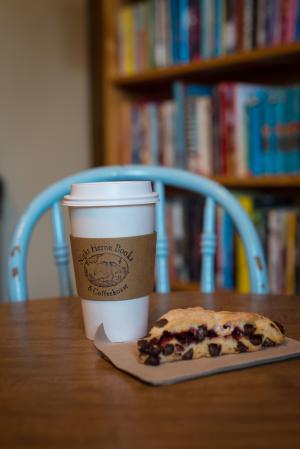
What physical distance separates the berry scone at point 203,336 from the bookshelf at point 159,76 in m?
1.15

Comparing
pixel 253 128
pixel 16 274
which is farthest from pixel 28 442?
pixel 253 128

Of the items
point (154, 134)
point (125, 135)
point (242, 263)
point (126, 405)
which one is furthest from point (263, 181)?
point (126, 405)

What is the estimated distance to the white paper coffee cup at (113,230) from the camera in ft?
2.10

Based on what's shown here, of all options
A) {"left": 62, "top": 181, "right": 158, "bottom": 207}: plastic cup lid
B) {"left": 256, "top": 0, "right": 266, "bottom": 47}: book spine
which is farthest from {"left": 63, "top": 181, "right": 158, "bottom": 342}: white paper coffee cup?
{"left": 256, "top": 0, "right": 266, "bottom": 47}: book spine

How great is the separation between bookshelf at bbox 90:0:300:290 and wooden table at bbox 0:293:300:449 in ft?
4.06

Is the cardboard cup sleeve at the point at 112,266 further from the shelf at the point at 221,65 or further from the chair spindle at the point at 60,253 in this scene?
the shelf at the point at 221,65

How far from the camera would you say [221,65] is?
1.85 metres

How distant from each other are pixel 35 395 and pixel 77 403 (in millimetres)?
43

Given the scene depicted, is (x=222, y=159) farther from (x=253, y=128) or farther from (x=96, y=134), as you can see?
(x=96, y=134)

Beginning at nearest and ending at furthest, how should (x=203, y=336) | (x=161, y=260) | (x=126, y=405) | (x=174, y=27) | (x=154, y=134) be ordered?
1. (x=126, y=405)
2. (x=203, y=336)
3. (x=161, y=260)
4. (x=174, y=27)
5. (x=154, y=134)

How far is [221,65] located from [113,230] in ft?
4.38

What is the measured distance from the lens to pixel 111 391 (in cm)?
51

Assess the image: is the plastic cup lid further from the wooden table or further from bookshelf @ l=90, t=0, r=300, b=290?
bookshelf @ l=90, t=0, r=300, b=290

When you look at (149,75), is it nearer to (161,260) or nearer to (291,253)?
(291,253)
